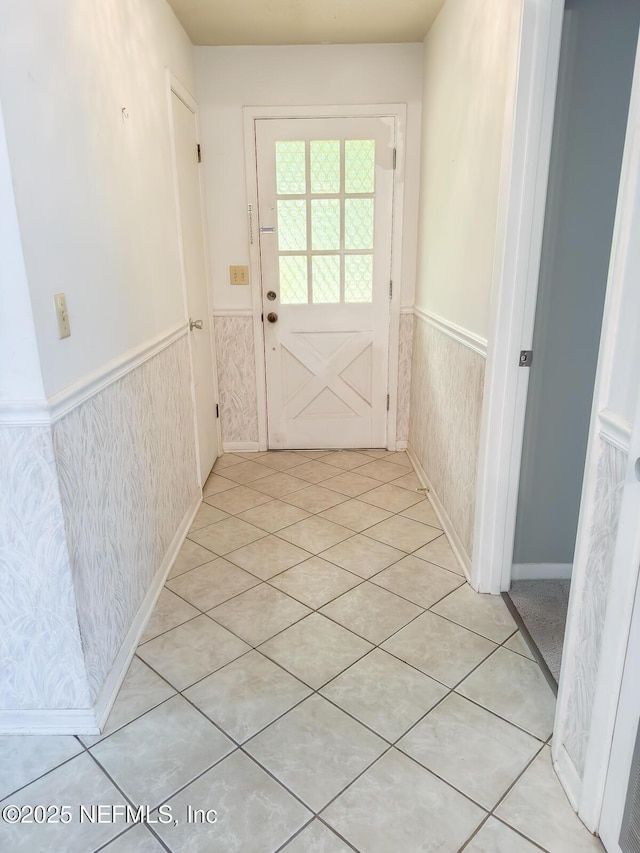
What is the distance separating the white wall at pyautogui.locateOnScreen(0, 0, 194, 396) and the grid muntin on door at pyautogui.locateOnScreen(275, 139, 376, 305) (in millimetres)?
996

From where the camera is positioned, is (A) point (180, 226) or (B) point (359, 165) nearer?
(A) point (180, 226)

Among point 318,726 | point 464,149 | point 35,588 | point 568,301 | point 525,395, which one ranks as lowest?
point 318,726

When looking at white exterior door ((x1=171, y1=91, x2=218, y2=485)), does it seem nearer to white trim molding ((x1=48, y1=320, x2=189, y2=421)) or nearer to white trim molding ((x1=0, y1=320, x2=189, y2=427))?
white trim molding ((x1=48, y1=320, x2=189, y2=421))

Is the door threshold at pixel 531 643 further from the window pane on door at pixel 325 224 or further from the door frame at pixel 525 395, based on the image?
the window pane on door at pixel 325 224

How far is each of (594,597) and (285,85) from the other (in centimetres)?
318

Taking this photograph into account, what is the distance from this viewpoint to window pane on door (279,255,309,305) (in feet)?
11.4

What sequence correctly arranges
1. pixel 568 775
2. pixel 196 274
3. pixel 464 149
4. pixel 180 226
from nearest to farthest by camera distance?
pixel 568 775 → pixel 464 149 → pixel 180 226 → pixel 196 274

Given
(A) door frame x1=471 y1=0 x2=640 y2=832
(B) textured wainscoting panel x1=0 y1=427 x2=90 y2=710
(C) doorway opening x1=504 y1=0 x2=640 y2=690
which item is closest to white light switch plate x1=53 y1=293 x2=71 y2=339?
(B) textured wainscoting panel x1=0 y1=427 x2=90 y2=710

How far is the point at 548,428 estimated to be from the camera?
2.09m

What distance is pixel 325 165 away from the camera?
333cm

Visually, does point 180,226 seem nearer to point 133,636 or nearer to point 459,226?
point 459,226

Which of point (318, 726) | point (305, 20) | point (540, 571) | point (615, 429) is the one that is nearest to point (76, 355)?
point (318, 726)

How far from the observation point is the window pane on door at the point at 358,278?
11.4 feet

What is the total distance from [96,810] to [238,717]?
1.34ft
